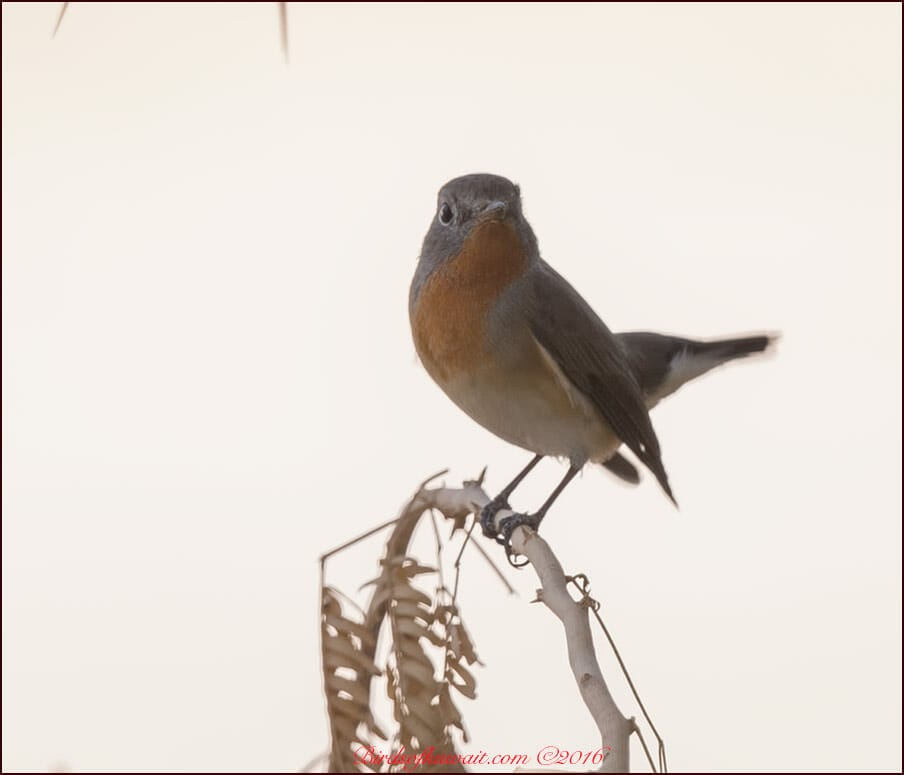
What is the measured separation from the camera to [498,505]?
4.42 meters

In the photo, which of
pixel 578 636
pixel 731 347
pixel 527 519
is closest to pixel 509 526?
pixel 527 519

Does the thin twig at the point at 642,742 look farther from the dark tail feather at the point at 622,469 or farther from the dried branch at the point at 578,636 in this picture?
the dark tail feather at the point at 622,469

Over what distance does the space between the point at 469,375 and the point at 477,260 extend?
356 mm

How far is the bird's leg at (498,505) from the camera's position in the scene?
433 cm

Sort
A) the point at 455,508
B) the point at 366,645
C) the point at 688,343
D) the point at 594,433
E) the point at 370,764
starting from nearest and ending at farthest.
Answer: the point at 370,764 < the point at 366,645 < the point at 455,508 < the point at 594,433 < the point at 688,343

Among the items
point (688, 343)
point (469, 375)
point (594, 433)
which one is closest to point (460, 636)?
point (469, 375)

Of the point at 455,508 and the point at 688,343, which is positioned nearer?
the point at 455,508

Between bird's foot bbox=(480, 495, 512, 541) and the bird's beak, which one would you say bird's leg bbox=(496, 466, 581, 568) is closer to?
bird's foot bbox=(480, 495, 512, 541)

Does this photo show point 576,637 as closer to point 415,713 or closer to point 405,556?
point 415,713

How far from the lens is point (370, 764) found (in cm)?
188

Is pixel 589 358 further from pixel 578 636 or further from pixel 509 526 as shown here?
pixel 578 636

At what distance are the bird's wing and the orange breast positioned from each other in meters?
0.18

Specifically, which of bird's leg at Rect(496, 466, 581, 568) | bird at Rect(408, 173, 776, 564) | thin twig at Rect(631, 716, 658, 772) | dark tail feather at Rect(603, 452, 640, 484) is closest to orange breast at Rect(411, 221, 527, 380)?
bird at Rect(408, 173, 776, 564)

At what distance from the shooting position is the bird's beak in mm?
3727
